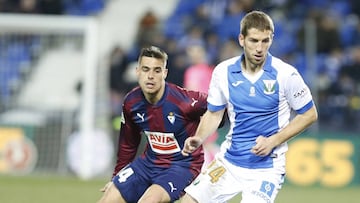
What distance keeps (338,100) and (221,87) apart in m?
7.88

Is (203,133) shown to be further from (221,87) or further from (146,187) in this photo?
(146,187)

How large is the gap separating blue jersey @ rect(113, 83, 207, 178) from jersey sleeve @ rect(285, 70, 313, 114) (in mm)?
927

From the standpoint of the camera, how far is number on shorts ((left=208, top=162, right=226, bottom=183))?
6641mm

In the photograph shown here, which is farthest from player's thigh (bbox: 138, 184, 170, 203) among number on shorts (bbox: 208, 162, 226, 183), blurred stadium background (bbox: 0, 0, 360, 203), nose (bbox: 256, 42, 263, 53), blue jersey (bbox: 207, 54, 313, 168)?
blurred stadium background (bbox: 0, 0, 360, 203)

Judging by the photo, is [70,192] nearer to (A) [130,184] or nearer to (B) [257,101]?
(A) [130,184]

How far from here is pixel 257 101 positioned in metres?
6.59

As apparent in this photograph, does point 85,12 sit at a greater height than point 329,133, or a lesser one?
greater

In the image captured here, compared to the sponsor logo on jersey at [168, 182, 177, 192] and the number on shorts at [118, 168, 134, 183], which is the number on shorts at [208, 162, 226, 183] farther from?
the number on shorts at [118, 168, 134, 183]

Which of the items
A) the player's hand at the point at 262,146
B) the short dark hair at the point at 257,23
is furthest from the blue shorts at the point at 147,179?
the short dark hair at the point at 257,23

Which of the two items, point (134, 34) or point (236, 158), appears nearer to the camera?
point (236, 158)

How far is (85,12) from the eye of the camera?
17.4 metres

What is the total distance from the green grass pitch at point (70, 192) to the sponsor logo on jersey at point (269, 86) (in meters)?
4.60

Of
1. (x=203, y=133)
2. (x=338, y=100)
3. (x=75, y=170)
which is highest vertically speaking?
(x=203, y=133)

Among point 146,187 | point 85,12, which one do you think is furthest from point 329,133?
point 146,187
